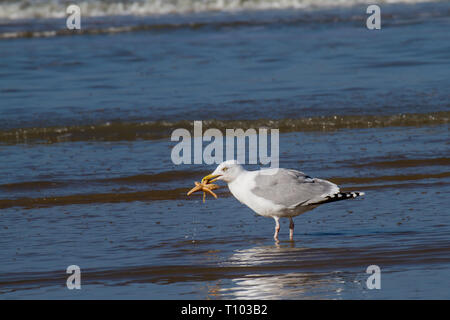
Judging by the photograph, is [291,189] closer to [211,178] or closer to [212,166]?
[211,178]

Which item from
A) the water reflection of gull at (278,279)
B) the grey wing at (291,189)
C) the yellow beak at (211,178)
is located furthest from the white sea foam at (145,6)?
the water reflection of gull at (278,279)

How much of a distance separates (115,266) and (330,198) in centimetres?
174

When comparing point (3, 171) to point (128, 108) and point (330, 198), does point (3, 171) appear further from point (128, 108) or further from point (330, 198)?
point (330, 198)

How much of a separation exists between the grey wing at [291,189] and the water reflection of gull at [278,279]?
39 cm

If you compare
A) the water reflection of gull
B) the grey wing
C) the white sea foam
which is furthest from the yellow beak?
the white sea foam

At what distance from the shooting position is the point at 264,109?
11.8 m

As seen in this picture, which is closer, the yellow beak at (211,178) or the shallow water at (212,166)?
the shallow water at (212,166)

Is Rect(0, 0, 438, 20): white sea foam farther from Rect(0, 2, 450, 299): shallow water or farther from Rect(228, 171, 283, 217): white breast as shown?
Rect(228, 171, 283, 217): white breast

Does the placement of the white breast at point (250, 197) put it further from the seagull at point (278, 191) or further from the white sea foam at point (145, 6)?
the white sea foam at point (145, 6)

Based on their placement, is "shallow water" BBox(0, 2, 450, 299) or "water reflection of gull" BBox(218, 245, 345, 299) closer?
"water reflection of gull" BBox(218, 245, 345, 299)

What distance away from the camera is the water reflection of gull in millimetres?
5375

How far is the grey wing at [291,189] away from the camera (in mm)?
6520

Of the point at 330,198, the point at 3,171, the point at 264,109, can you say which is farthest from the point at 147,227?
the point at 264,109

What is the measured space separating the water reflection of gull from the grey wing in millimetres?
395
